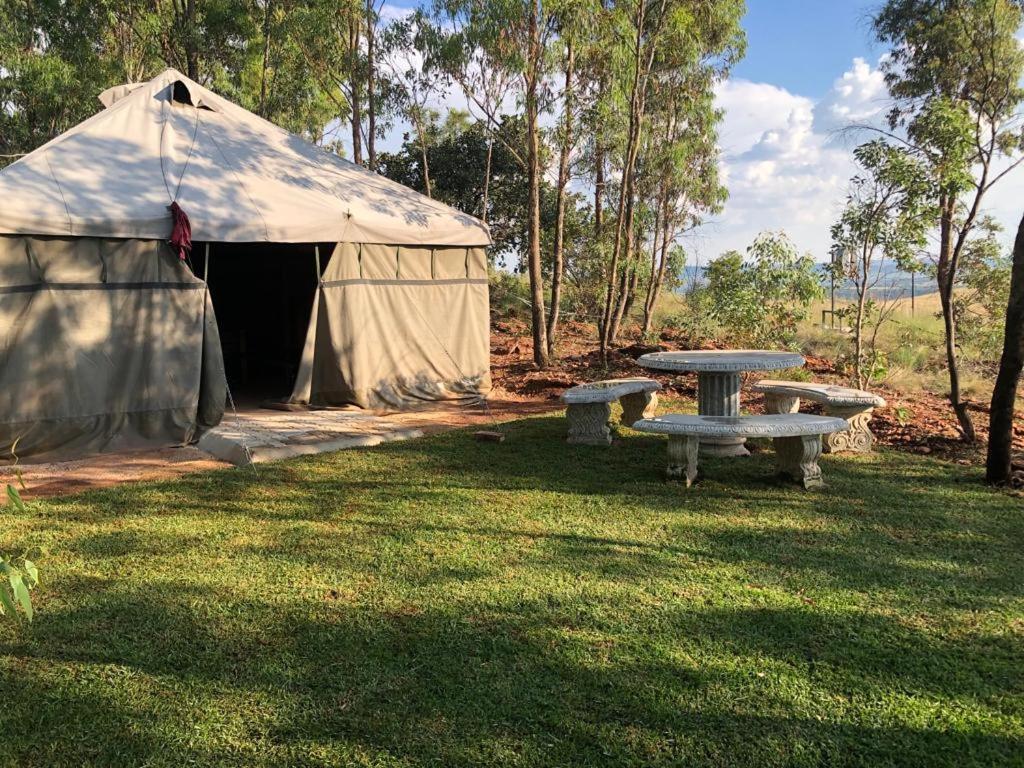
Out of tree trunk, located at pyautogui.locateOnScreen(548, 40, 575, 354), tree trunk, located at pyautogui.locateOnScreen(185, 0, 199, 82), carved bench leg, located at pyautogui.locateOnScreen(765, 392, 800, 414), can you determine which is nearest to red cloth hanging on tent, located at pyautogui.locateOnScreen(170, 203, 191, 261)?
carved bench leg, located at pyautogui.locateOnScreen(765, 392, 800, 414)

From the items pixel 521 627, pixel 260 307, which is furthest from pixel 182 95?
pixel 521 627

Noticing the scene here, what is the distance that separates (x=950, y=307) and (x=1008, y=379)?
9.81ft

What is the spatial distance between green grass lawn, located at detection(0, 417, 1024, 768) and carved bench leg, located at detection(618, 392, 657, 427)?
5.17 ft

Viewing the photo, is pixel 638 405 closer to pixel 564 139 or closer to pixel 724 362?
pixel 724 362

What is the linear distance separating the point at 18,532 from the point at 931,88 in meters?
11.3

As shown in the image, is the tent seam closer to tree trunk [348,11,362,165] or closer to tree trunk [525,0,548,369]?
tree trunk [525,0,548,369]

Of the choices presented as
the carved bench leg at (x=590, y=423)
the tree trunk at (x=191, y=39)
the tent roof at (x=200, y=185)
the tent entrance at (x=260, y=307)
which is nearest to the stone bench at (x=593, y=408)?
the carved bench leg at (x=590, y=423)

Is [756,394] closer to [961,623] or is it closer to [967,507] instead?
[967,507]

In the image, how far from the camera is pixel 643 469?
5.04m

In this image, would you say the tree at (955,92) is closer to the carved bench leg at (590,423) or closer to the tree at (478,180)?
the carved bench leg at (590,423)

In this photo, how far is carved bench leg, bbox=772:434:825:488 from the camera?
4496 mm

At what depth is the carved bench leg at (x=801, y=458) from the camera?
4496mm

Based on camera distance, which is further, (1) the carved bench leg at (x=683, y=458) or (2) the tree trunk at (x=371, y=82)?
(2) the tree trunk at (x=371, y=82)

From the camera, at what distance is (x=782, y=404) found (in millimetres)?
5805
